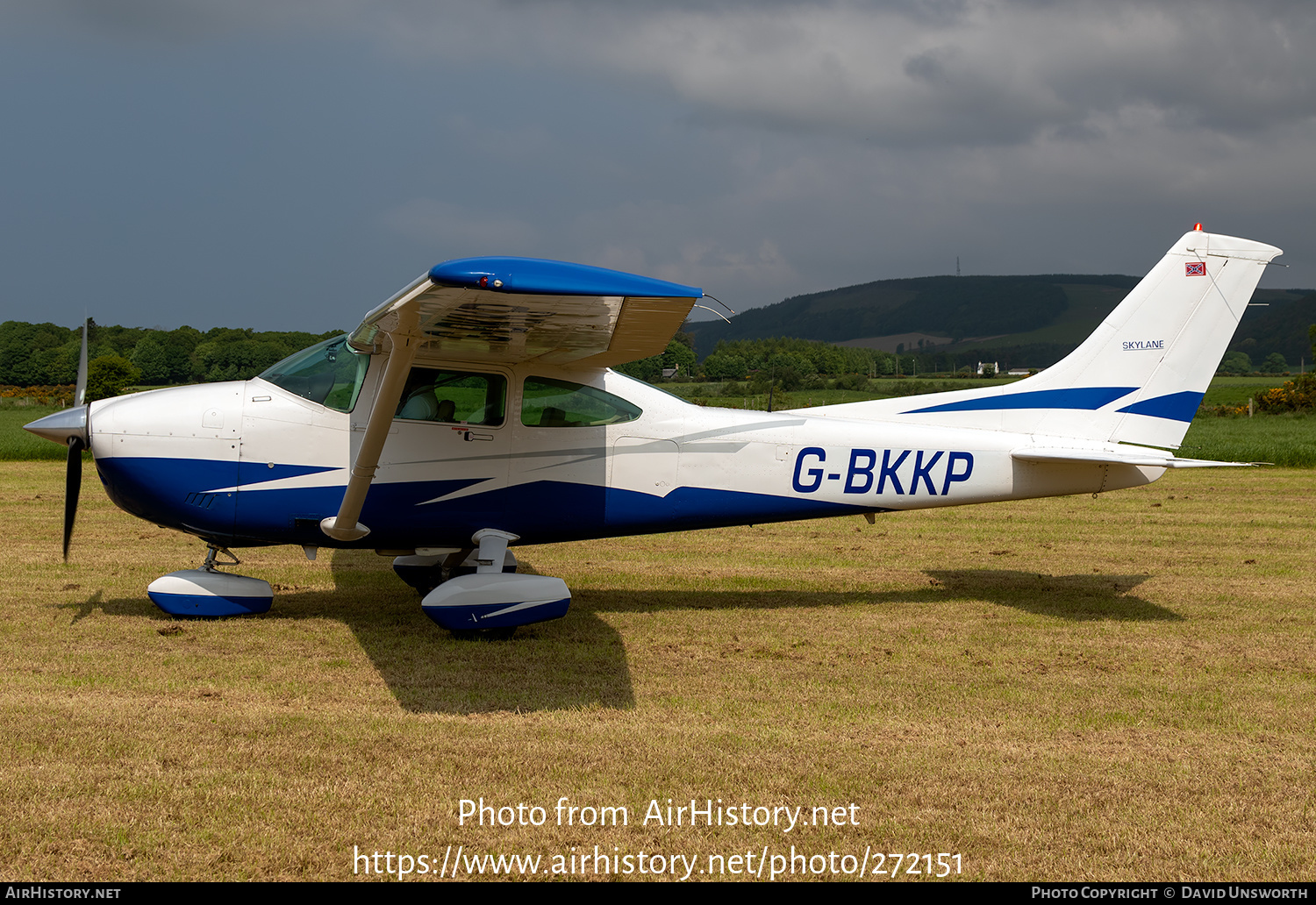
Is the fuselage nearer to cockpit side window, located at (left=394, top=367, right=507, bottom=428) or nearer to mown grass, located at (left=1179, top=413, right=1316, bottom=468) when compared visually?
cockpit side window, located at (left=394, top=367, right=507, bottom=428)

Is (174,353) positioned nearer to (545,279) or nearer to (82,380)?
(82,380)

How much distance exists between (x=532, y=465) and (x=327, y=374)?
1.56 meters

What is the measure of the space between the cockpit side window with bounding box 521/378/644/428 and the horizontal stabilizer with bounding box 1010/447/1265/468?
312cm

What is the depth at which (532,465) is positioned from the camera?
7055mm

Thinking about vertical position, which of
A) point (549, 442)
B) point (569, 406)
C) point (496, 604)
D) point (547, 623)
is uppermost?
point (569, 406)

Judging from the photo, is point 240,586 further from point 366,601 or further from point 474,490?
point 474,490

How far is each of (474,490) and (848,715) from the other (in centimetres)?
A: 317

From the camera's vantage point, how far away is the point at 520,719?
4984 mm

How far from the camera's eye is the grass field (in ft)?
11.7

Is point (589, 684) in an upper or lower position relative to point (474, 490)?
lower

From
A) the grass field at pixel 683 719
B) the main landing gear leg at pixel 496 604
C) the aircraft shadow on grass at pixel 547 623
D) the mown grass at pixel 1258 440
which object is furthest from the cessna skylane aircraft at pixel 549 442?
the mown grass at pixel 1258 440

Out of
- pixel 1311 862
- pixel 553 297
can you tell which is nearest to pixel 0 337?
pixel 553 297

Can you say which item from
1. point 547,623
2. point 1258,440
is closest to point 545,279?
point 547,623

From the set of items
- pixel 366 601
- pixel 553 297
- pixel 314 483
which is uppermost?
pixel 553 297
